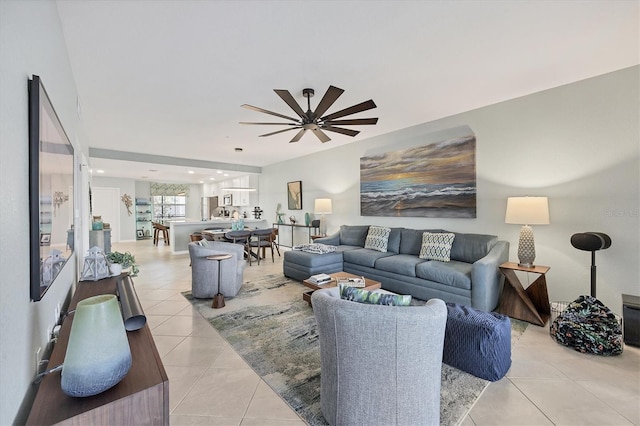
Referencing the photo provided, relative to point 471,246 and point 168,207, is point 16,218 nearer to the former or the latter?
point 471,246

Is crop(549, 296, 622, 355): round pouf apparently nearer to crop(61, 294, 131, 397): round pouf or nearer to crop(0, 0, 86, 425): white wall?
crop(61, 294, 131, 397): round pouf

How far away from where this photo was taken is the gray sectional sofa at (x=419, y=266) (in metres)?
3.25

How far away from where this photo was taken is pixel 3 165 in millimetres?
835

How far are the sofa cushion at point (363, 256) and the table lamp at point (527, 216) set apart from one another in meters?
1.81

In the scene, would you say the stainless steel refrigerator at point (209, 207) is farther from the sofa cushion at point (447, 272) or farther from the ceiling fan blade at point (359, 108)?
the ceiling fan blade at point (359, 108)

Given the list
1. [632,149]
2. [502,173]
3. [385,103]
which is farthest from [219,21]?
[632,149]

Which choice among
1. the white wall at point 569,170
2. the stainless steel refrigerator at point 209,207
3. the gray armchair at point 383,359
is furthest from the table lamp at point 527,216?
the stainless steel refrigerator at point 209,207

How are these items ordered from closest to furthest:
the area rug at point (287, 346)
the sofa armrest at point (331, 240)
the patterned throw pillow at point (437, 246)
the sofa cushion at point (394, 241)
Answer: the area rug at point (287, 346), the patterned throw pillow at point (437, 246), the sofa cushion at point (394, 241), the sofa armrest at point (331, 240)

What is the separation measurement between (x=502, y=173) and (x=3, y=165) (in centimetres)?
465

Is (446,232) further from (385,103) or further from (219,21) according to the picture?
(219,21)

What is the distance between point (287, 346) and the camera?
8.53 ft

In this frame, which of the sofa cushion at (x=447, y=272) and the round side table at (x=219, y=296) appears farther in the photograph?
the round side table at (x=219, y=296)

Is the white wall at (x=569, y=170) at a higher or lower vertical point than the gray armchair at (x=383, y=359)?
higher

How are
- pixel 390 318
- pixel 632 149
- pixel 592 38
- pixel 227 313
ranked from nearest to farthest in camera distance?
pixel 390 318 → pixel 592 38 → pixel 632 149 → pixel 227 313
